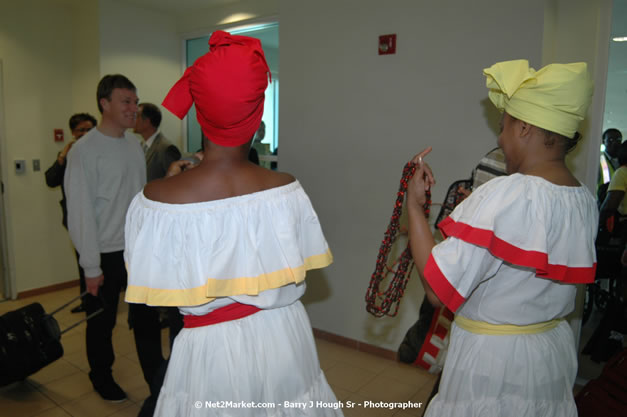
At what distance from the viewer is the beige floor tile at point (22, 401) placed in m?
2.52

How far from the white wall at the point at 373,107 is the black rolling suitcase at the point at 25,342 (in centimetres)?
175

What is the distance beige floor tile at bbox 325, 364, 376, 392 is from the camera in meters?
2.88

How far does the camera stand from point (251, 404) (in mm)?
1161

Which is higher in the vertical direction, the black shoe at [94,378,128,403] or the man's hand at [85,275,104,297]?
the man's hand at [85,275,104,297]

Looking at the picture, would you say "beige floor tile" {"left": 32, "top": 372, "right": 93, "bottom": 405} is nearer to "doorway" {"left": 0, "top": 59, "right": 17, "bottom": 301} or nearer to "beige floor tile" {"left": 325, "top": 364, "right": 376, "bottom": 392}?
"beige floor tile" {"left": 325, "top": 364, "right": 376, "bottom": 392}

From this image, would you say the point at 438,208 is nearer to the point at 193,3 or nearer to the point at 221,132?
the point at 221,132

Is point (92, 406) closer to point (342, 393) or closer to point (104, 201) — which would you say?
point (104, 201)

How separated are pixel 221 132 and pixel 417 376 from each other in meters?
2.43

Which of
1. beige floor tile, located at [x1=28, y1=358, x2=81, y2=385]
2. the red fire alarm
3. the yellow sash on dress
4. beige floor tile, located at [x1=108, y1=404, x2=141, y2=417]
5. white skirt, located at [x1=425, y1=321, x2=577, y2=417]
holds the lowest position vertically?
beige floor tile, located at [x1=28, y1=358, x2=81, y2=385]

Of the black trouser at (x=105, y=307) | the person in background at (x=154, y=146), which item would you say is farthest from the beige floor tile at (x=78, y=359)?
the person in background at (x=154, y=146)

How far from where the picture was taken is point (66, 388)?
277 centimetres

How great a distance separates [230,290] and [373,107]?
2280 mm

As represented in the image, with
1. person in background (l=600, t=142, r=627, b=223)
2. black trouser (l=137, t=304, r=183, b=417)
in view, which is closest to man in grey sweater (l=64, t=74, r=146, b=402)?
black trouser (l=137, t=304, r=183, b=417)

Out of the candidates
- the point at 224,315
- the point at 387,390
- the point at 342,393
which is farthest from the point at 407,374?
the point at 224,315
